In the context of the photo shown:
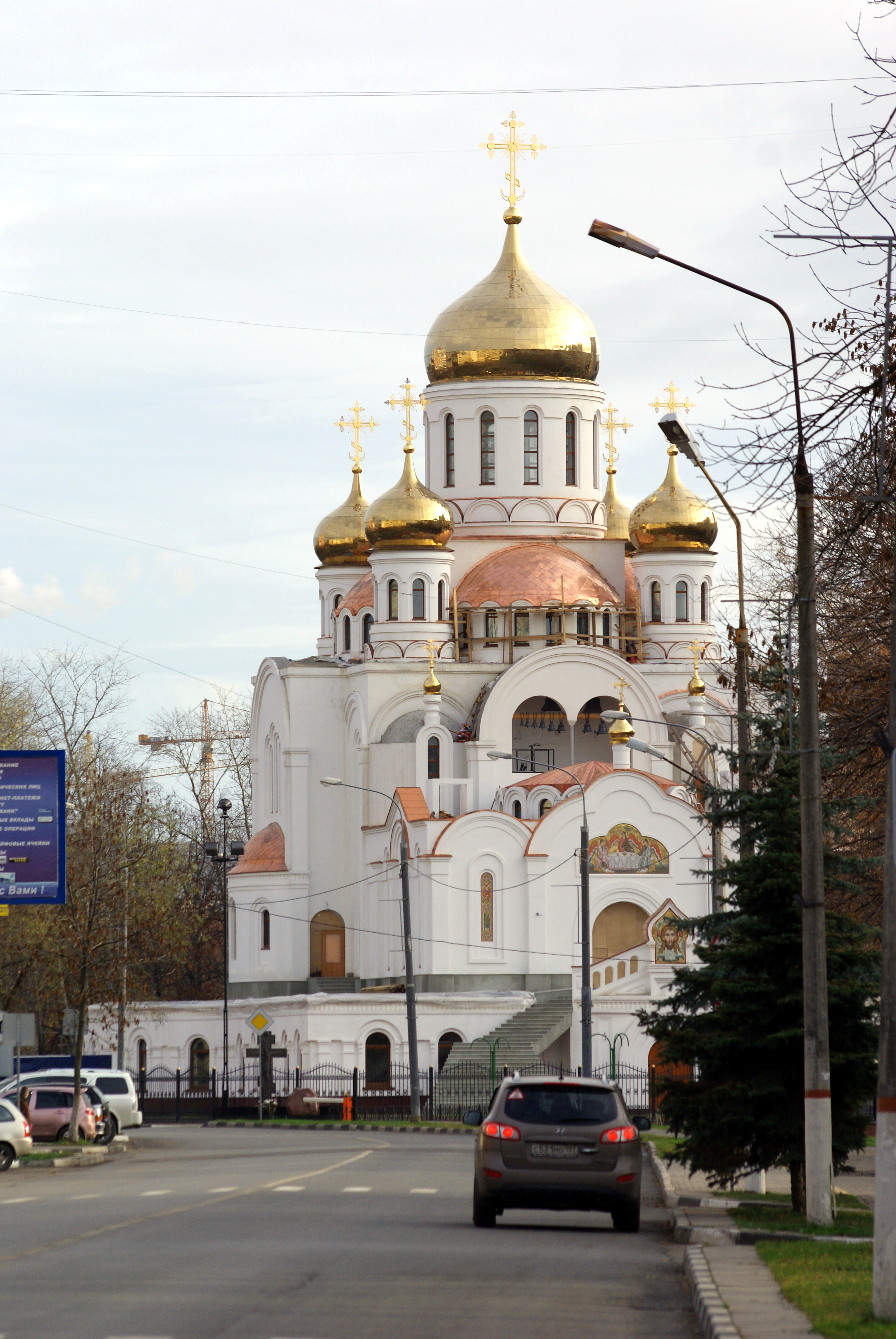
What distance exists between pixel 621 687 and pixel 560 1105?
39367 millimetres

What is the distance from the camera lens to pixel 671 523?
59.2 metres

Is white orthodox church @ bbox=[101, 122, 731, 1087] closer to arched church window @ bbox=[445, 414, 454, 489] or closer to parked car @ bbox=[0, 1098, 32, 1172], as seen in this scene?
arched church window @ bbox=[445, 414, 454, 489]

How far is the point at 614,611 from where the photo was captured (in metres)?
59.1

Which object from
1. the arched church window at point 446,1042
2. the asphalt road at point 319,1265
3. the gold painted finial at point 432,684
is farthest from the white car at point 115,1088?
the gold painted finial at point 432,684

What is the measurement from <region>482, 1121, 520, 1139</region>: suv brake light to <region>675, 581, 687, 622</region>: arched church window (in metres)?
43.2

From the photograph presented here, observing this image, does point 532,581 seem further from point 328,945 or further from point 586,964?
point 586,964

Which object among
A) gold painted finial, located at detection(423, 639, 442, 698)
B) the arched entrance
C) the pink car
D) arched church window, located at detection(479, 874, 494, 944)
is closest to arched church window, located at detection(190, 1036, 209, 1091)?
the arched entrance

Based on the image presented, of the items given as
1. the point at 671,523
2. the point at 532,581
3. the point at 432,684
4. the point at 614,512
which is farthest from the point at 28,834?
the point at 614,512

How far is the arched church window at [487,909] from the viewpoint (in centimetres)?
5228

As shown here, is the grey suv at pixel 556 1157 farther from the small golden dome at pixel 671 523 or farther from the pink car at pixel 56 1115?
the small golden dome at pixel 671 523

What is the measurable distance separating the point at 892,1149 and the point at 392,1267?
3633mm

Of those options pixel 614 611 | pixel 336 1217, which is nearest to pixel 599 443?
pixel 614 611

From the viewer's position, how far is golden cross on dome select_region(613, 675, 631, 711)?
56.5 m

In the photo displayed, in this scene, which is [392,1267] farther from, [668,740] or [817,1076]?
[668,740]
